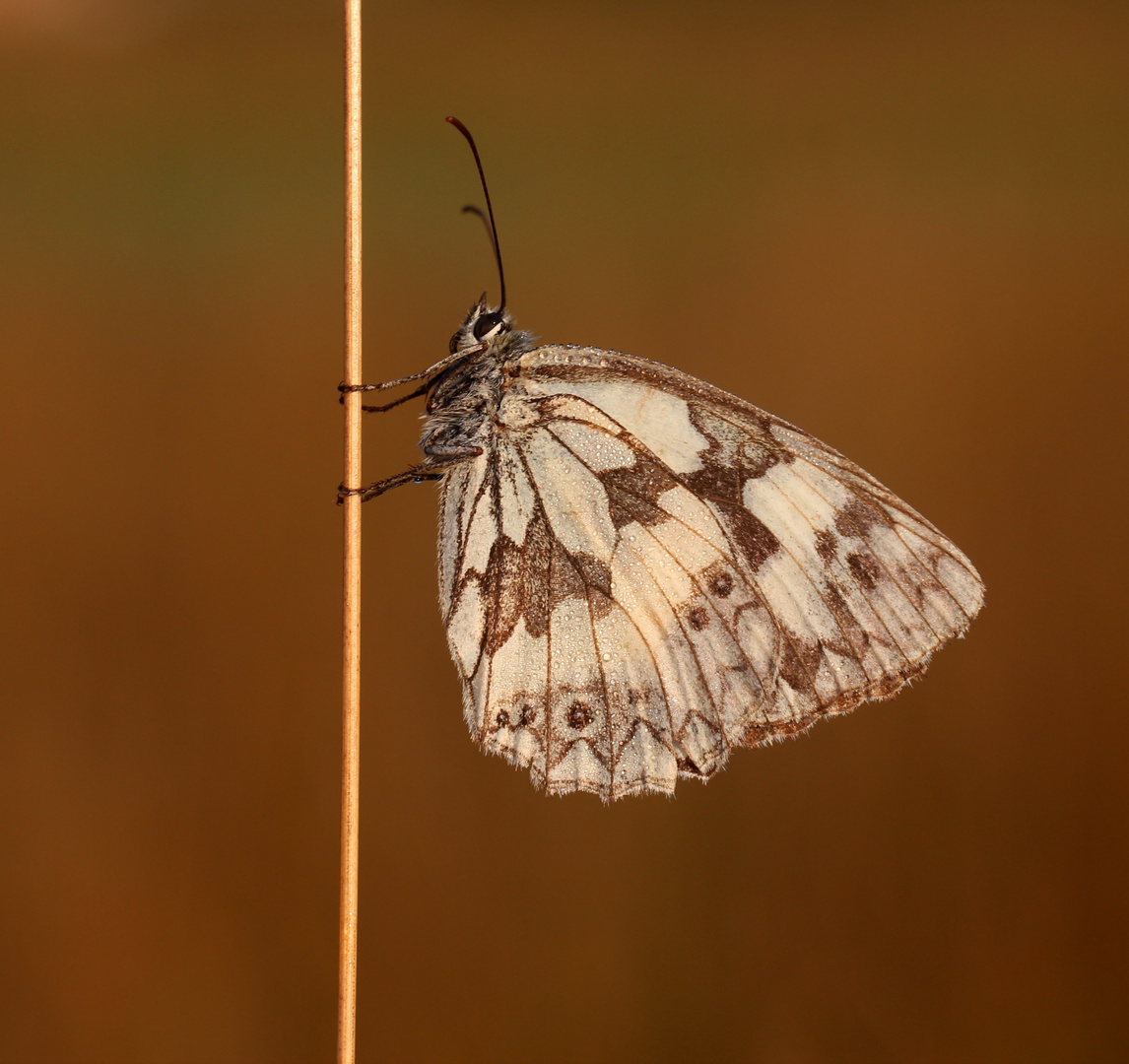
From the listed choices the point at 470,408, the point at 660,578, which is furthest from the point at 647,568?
the point at 470,408

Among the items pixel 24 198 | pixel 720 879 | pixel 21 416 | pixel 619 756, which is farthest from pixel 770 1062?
pixel 24 198

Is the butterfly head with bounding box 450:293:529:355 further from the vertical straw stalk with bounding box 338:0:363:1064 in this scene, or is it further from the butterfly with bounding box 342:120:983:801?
the vertical straw stalk with bounding box 338:0:363:1064

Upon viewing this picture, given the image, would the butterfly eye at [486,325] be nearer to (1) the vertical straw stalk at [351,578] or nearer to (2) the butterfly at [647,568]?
(2) the butterfly at [647,568]

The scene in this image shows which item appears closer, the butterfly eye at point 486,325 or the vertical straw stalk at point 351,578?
the vertical straw stalk at point 351,578

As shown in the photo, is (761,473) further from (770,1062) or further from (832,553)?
(770,1062)

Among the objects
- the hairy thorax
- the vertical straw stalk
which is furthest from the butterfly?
the vertical straw stalk

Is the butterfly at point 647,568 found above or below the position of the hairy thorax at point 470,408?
below

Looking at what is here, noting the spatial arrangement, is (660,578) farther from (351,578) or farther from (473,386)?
(351,578)

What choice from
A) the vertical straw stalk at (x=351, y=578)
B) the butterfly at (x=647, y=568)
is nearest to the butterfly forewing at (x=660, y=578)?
the butterfly at (x=647, y=568)
